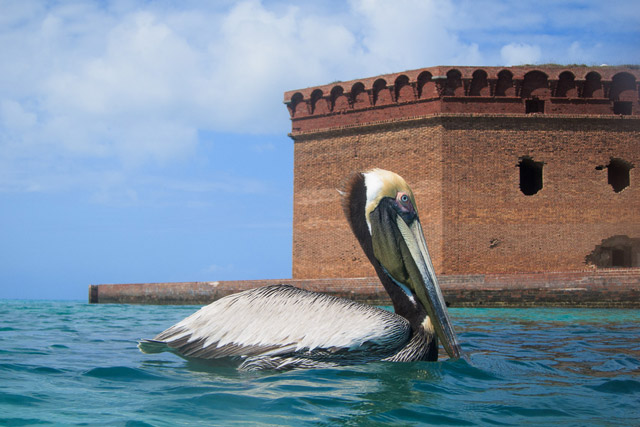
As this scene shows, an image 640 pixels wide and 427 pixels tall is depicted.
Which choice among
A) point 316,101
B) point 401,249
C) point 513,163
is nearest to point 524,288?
point 513,163

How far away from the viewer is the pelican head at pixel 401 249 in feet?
15.6

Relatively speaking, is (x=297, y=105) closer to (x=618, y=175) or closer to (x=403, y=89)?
(x=403, y=89)

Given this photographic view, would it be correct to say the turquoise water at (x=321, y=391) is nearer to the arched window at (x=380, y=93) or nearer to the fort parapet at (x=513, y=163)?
the fort parapet at (x=513, y=163)

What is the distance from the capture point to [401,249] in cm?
488

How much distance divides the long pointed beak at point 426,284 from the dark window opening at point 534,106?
63.0 feet

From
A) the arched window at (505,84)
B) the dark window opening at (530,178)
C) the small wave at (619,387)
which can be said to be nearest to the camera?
the small wave at (619,387)

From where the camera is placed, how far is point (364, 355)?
14.6 ft

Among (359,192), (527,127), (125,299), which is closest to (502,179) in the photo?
(527,127)

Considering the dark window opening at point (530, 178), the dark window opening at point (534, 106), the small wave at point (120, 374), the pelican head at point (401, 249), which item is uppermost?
the dark window opening at point (534, 106)

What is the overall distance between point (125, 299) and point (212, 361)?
2018 cm

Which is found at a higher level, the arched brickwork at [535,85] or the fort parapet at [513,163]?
the arched brickwork at [535,85]

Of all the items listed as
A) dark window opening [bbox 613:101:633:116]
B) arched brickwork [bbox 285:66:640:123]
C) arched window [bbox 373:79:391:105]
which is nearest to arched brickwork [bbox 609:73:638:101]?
arched brickwork [bbox 285:66:640:123]

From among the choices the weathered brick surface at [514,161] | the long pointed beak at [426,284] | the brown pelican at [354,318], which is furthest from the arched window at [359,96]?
the long pointed beak at [426,284]

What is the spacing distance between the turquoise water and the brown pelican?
0.15 metres
